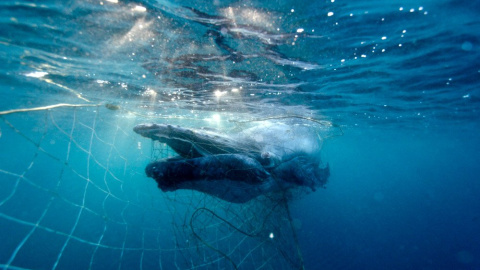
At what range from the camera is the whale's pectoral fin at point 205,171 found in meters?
4.57

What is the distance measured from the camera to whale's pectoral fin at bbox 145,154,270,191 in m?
4.57

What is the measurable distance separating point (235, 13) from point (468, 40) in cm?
830

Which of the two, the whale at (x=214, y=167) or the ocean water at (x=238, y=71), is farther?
the ocean water at (x=238, y=71)

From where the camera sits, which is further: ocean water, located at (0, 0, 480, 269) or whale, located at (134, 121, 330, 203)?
ocean water, located at (0, 0, 480, 269)

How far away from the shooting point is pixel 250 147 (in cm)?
672

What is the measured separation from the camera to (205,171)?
188 inches

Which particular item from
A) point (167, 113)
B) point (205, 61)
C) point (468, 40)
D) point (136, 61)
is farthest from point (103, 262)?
point (468, 40)

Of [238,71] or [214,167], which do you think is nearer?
[214,167]

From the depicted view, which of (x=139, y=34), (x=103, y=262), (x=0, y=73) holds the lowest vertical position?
(x=103, y=262)

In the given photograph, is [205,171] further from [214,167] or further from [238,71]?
[238,71]

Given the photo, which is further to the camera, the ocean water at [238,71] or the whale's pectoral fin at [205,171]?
the ocean water at [238,71]

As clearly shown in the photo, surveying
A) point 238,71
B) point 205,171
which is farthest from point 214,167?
point 238,71

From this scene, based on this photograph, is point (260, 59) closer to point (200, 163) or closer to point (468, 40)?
point (200, 163)

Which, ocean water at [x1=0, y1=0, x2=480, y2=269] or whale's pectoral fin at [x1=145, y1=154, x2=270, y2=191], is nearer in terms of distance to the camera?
whale's pectoral fin at [x1=145, y1=154, x2=270, y2=191]
